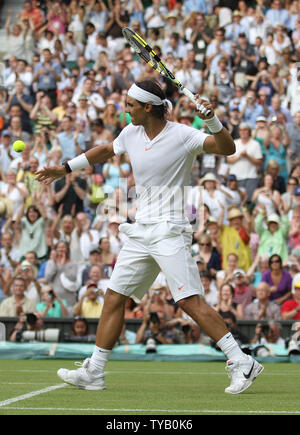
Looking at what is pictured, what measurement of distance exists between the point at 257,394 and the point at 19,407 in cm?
197

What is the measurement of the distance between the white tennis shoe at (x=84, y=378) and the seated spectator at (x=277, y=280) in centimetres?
636

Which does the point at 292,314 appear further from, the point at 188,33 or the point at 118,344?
the point at 188,33

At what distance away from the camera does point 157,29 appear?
19297mm

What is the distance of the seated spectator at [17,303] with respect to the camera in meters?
13.1

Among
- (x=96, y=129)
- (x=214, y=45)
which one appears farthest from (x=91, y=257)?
(x=214, y=45)

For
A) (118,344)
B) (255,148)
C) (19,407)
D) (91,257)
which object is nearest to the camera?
(19,407)

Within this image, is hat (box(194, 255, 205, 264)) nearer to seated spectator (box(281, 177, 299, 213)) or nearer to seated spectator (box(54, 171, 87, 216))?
seated spectator (box(281, 177, 299, 213))

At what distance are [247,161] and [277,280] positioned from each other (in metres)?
2.87

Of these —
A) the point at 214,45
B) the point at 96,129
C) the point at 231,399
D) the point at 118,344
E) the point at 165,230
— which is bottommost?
the point at 118,344

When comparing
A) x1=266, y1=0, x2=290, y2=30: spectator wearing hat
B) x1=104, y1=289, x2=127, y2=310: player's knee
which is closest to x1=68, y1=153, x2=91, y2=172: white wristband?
x1=104, y1=289, x2=127, y2=310: player's knee

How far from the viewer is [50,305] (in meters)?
13.3

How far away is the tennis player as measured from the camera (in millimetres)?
6570

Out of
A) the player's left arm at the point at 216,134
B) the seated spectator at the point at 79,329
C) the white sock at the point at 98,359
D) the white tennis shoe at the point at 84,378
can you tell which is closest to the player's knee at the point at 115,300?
the white sock at the point at 98,359

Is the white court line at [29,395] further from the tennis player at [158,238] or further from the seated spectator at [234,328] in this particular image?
the seated spectator at [234,328]
